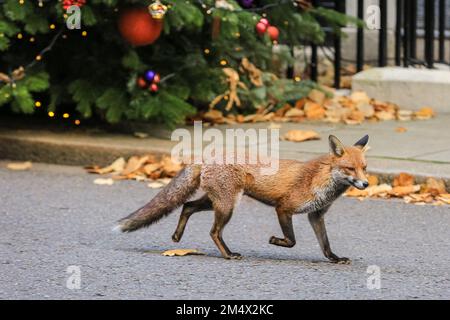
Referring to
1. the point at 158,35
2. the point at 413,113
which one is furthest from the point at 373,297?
the point at 413,113

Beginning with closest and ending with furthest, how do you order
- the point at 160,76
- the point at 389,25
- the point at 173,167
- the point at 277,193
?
the point at 277,193 < the point at 173,167 < the point at 160,76 < the point at 389,25

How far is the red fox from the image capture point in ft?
21.6

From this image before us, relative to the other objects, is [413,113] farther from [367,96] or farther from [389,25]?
[389,25]

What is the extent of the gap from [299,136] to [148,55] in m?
1.56

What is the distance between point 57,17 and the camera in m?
10.0

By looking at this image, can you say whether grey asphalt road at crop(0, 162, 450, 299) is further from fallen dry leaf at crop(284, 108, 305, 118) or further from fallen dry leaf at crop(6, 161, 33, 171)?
fallen dry leaf at crop(284, 108, 305, 118)

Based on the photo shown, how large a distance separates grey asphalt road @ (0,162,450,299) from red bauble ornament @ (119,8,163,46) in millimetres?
1280

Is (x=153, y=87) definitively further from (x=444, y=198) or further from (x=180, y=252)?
(x=180, y=252)

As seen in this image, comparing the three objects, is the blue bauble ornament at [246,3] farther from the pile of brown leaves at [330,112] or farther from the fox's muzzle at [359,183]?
the fox's muzzle at [359,183]

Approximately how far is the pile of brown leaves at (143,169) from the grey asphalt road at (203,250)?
0.20m

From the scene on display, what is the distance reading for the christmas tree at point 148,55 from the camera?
992cm

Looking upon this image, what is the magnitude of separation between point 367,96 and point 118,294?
614 cm

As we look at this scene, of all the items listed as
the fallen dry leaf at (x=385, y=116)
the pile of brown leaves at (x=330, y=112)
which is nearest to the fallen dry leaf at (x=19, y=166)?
the pile of brown leaves at (x=330, y=112)

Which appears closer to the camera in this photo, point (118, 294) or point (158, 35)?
point (118, 294)
